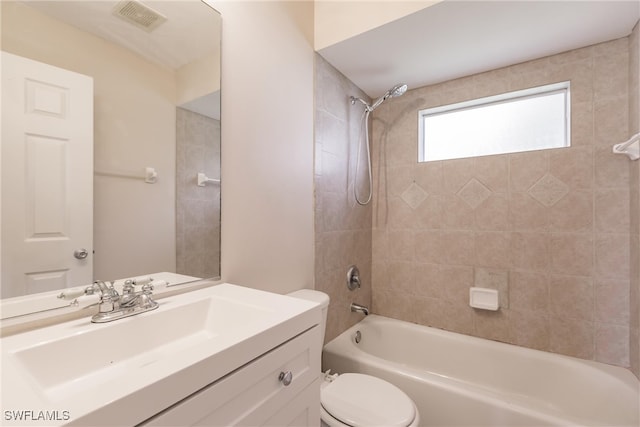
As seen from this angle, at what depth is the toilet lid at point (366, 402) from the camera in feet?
3.80

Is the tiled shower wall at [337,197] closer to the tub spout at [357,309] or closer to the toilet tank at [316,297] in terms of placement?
the tub spout at [357,309]

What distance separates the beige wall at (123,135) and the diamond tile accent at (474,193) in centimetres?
176

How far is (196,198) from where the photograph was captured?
44.8 inches

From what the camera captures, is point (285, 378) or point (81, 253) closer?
point (285, 378)

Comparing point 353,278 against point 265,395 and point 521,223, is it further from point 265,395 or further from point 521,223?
point 265,395

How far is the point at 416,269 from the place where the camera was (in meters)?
2.11

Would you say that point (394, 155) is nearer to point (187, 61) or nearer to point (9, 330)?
point (187, 61)

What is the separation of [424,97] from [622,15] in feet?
3.29

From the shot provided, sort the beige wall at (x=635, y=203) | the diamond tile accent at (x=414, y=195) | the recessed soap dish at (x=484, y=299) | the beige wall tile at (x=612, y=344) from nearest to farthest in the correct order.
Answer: the beige wall at (x=635, y=203), the beige wall tile at (x=612, y=344), the recessed soap dish at (x=484, y=299), the diamond tile accent at (x=414, y=195)

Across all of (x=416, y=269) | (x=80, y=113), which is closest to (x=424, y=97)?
(x=416, y=269)

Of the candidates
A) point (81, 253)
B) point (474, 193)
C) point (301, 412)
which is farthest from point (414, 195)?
point (81, 253)

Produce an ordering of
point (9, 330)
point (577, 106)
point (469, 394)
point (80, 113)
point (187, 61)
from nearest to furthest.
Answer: point (9, 330) < point (80, 113) < point (187, 61) < point (469, 394) < point (577, 106)

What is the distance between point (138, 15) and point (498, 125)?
2.06 meters
